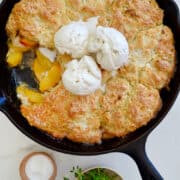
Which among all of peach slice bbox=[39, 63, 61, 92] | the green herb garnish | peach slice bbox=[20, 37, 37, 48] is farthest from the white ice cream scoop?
peach slice bbox=[20, 37, 37, 48]

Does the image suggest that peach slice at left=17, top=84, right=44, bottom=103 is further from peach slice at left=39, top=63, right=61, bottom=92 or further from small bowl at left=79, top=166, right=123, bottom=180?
small bowl at left=79, top=166, right=123, bottom=180

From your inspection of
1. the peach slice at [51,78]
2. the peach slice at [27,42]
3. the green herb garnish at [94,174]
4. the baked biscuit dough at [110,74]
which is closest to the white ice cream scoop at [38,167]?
the green herb garnish at [94,174]

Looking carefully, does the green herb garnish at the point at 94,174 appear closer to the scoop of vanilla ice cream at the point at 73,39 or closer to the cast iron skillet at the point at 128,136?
the cast iron skillet at the point at 128,136

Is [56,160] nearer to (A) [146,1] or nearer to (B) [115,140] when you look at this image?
(B) [115,140]

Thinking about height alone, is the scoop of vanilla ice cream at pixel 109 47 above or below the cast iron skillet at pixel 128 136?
above

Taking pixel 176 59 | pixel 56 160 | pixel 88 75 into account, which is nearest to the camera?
pixel 88 75

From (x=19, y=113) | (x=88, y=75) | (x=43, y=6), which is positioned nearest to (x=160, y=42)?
(x=88, y=75)

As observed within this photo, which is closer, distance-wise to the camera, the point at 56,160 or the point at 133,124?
the point at 133,124
